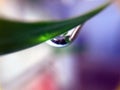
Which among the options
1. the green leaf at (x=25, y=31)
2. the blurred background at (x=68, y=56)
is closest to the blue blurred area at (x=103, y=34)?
the blurred background at (x=68, y=56)

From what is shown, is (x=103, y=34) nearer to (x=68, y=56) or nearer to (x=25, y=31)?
(x=68, y=56)

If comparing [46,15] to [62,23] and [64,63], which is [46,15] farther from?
[62,23]

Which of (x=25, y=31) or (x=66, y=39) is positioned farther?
(x=66, y=39)

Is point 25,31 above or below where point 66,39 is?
below

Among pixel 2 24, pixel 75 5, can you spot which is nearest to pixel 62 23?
pixel 2 24

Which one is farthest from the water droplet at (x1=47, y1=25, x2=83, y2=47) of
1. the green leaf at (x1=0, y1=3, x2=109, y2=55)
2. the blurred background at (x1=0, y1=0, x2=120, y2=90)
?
the green leaf at (x1=0, y1=3, x2=109, y2=55)

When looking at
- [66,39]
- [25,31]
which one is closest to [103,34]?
[66,39]
